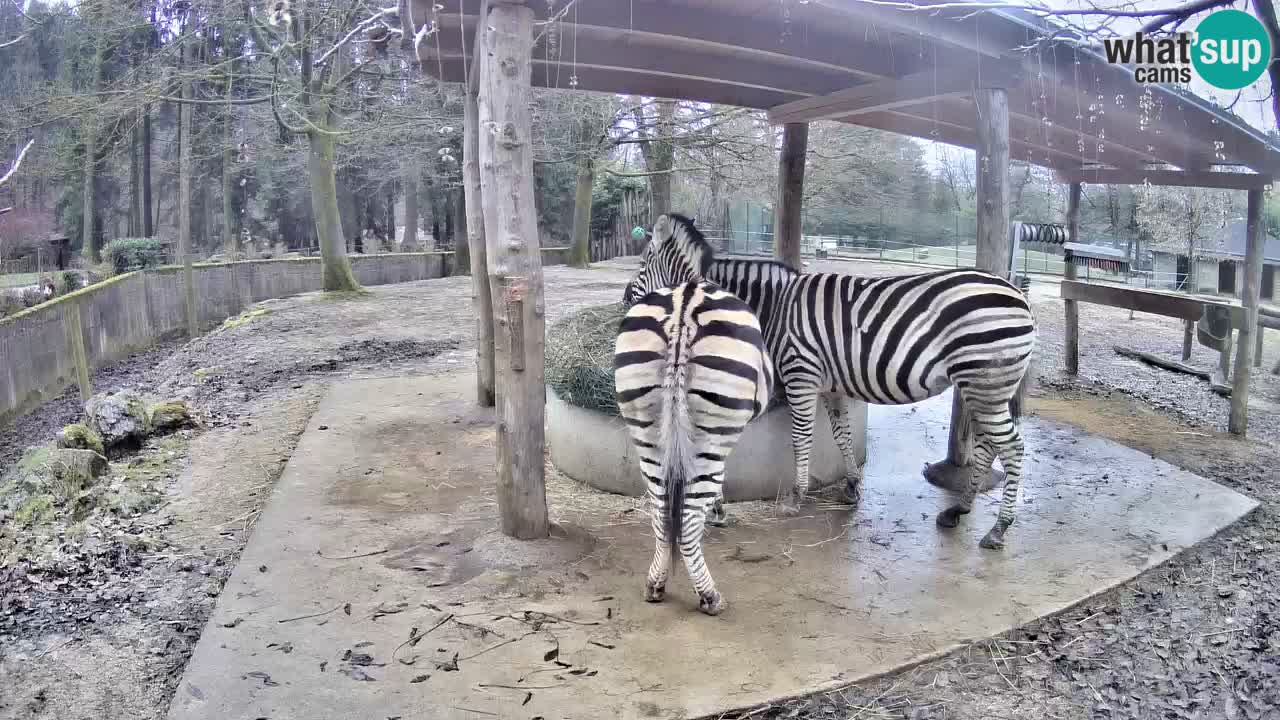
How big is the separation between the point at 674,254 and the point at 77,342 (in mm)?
8503

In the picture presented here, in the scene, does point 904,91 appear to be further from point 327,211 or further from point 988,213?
point 327,211

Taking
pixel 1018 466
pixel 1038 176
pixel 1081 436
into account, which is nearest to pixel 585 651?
pixel 1018 466

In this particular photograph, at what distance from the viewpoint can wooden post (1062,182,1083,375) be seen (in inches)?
370

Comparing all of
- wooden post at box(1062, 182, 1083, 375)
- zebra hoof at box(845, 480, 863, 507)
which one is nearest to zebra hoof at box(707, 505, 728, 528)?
zebra hoof at box(845, 480, 863, 507)

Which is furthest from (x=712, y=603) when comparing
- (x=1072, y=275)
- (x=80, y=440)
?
(x=1072, y=275)

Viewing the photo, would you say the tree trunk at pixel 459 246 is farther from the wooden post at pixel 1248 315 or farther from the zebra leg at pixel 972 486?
the zebra leg at pixel 972 486

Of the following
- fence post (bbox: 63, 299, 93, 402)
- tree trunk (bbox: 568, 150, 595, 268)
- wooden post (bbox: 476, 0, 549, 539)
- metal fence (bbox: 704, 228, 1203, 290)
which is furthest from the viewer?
tree trunk (bbox: 568, 150, 595, 268)

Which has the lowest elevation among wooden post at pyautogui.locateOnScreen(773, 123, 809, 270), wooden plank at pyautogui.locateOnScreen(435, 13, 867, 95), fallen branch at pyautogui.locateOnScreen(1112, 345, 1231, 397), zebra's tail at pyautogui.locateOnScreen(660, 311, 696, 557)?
fallen branch at pyautogui.locateOnScreen(1112, 345, 1231, 397)

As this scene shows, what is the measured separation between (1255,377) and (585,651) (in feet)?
31.4

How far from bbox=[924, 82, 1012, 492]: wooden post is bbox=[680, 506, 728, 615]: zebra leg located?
2.58 meters

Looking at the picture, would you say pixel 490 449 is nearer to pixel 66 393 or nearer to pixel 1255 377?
pixel 66 393

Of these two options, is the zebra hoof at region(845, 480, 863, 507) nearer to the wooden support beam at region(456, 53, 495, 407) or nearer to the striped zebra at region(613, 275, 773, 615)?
the striped zebra at region(613, 275, 773, 615)

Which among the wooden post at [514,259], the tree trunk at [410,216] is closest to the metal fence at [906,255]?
the wooden post at [514,259]

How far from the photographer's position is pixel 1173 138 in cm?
664
